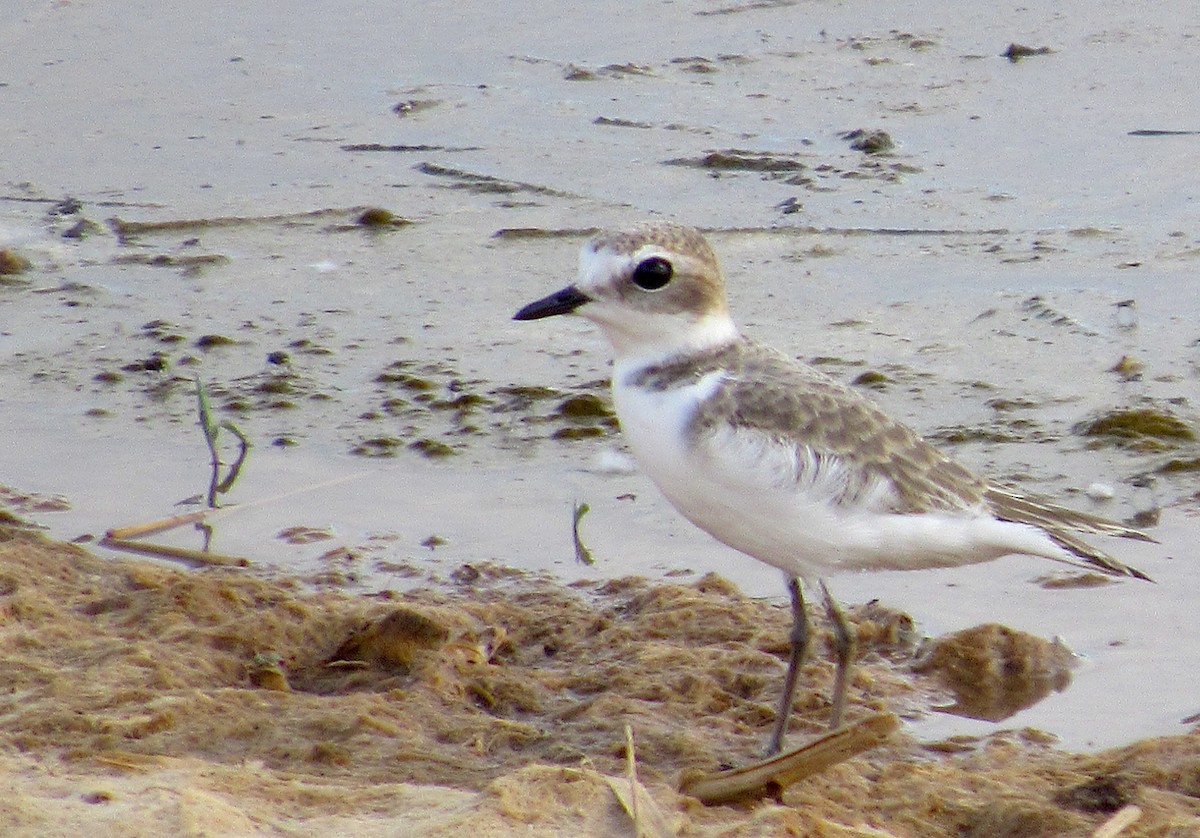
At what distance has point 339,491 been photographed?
5969 millimetres

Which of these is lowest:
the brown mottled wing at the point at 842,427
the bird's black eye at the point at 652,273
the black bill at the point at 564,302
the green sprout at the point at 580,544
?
the green sprout at the point at 580,544

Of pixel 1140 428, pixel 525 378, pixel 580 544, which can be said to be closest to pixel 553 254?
pixel 525 378

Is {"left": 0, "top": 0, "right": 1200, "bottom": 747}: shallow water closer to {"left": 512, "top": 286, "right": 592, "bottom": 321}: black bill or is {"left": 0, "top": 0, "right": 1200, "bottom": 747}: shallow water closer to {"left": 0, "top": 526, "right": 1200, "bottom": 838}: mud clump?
{"left": 0, "top": 526, "right": 1200, "bottom": 838}: mud clump

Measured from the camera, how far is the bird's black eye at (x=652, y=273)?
14.5 ft

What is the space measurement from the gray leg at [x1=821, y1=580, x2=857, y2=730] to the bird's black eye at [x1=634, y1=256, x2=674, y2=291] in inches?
32.4

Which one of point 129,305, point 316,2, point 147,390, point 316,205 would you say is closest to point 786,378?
point 147,390

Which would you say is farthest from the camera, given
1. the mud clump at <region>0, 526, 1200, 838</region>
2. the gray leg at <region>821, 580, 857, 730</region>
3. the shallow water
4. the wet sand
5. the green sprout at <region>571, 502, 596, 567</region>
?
the shallow water

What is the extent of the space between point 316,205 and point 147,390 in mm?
2161

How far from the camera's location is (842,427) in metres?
4.30

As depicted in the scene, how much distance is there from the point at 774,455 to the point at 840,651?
0.61 m

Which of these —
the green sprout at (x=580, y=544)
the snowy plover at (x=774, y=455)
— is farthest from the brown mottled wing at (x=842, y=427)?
the green sprout at (x=580, y=544)

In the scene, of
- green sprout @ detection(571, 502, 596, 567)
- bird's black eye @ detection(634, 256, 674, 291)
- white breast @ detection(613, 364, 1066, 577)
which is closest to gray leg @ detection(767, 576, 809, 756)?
white breast @ detection(613, 364, 1066, 577)

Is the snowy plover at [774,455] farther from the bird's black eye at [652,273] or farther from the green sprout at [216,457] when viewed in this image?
the green sprout at [216,457]

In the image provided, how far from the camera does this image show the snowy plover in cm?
414
